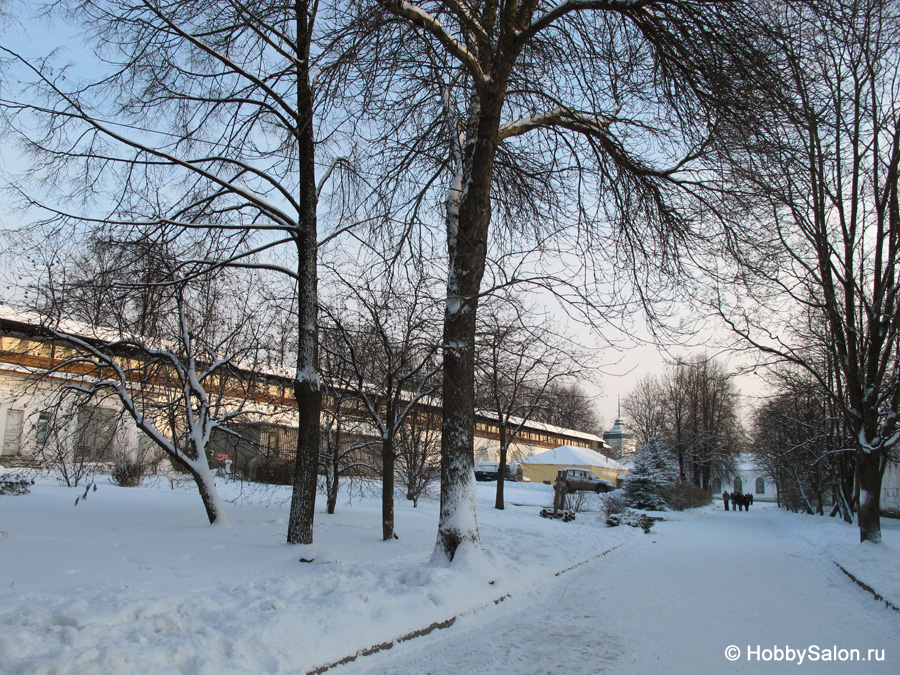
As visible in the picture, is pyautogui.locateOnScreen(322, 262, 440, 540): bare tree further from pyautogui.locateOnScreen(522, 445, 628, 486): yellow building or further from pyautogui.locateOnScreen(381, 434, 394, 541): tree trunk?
pyautogui.locateOnScreen(522, 445, 628, 486): yellow building

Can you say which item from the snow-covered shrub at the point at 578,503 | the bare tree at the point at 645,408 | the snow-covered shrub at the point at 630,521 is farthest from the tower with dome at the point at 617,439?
the snow-covered shrub at the point at 630,521

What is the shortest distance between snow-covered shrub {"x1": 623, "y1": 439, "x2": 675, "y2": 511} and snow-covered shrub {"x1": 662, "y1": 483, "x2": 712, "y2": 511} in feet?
2.90

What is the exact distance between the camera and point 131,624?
4.44 metres

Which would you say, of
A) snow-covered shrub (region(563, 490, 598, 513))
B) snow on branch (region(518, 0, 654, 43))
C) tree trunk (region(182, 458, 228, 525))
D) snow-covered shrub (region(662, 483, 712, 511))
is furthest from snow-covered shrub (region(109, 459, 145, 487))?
snow-covered shrub (region(662, 483, 712, 511))

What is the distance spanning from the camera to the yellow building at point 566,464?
4888 centimetres

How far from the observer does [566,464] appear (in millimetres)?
49000

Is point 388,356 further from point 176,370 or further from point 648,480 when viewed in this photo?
point 648,480

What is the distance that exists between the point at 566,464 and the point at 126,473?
117 ft

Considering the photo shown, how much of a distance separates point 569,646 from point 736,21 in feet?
24.2

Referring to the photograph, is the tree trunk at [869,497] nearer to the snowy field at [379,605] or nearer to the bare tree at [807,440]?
the snowy field at [379,605]

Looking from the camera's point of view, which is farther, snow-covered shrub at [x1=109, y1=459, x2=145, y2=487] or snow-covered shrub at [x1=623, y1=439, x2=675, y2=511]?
snow-covered shrub at [x1=623, y1=439, x2=675, y2=511]

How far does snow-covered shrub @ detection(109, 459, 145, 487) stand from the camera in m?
20.7

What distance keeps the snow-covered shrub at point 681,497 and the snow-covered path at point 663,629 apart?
23.5m

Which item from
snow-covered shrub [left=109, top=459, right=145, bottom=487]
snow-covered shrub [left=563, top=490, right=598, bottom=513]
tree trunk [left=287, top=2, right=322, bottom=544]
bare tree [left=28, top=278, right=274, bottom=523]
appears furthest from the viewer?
snow-covered shrub [left=563, top=490, right=598, bottom=513]
